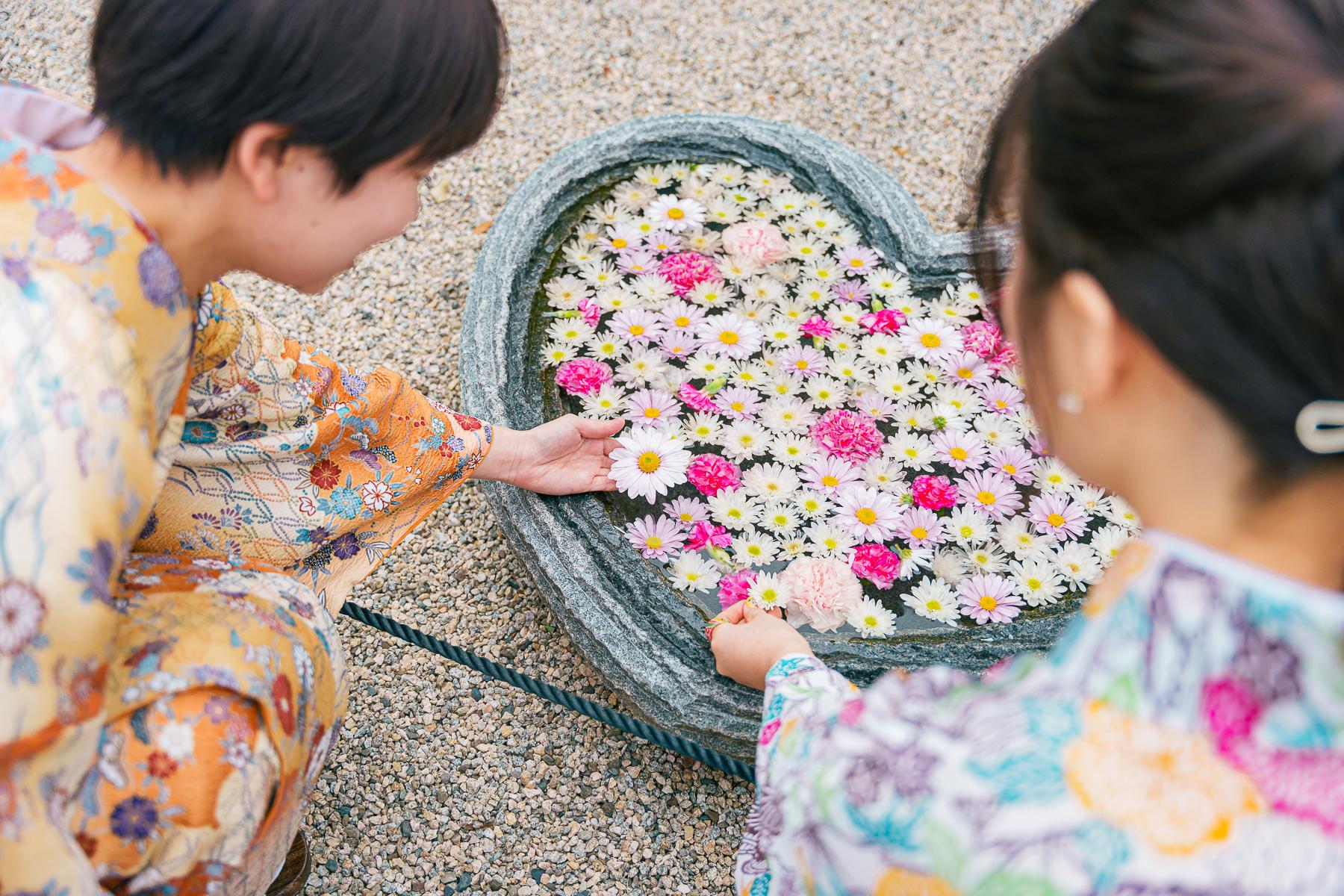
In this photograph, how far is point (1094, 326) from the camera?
81 centimetres

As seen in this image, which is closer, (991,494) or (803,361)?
(991,494)

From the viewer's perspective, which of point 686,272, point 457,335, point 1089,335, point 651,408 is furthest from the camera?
point 457,335

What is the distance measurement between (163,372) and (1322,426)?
1.13 metres

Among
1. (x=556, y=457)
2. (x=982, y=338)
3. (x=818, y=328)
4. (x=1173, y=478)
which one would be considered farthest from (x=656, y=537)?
(x=1173, y=478)

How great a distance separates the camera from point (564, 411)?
2.10m

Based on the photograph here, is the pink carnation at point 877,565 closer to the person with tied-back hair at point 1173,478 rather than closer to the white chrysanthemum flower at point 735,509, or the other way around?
the white chrysanthemum flower at point 735,509

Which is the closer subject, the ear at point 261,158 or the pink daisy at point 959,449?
the ear at point 261,158

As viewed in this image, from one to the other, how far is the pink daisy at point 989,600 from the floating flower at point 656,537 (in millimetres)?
526

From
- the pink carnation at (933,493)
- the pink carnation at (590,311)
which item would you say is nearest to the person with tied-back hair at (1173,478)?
the pink carnation at (933,493)

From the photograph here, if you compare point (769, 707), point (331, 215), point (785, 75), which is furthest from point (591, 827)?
point (785, 75)

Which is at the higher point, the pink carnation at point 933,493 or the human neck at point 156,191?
the human neck at point 156,191

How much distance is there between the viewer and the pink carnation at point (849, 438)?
2.00 metres

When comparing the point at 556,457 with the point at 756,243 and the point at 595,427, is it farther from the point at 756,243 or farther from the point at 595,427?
the point at 756,243

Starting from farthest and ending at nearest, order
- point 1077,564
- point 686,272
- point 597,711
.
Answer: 1. point 686,272
2. point 1077,564
3. point 597,711
